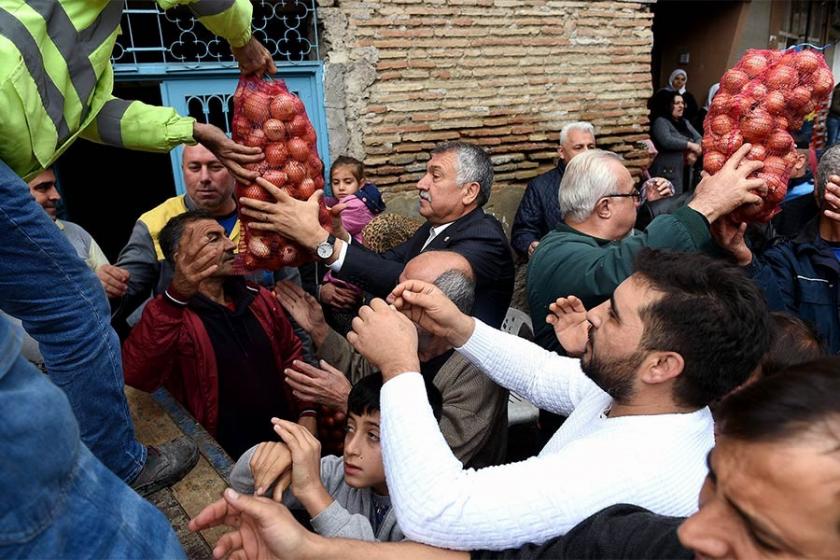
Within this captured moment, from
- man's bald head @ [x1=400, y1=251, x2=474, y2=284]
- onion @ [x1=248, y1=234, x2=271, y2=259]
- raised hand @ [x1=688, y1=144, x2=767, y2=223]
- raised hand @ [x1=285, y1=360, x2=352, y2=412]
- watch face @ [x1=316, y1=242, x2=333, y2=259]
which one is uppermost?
raised hand @ [x1=688, y1=144, x2=767, y2=223]

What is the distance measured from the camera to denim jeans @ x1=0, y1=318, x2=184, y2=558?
2.63 ft

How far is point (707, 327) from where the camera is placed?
129cm

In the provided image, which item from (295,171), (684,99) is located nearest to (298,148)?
(295,171)

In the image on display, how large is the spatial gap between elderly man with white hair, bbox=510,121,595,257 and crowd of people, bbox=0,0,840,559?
1.90 m

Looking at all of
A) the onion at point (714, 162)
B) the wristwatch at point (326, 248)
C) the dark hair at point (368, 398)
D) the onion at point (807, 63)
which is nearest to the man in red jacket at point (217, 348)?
the wristwatch at point (326, 248)

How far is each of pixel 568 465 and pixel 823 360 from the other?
486 mm

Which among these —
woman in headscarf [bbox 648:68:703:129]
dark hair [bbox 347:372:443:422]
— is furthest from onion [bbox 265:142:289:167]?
woman in headscarf [bbox 648:68:703:129]

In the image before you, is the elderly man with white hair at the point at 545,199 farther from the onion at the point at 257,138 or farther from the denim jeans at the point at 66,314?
the denim jeans at the point at 66,314

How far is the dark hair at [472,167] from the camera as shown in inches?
113

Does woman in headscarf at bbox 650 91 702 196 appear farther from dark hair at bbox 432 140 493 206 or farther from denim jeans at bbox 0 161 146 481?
denim jeans at bbox 0 161 146 481

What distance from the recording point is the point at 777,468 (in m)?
0.73

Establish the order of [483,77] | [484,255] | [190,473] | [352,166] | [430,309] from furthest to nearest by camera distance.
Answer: [483,77] → [352,166] → [484,255] → [190,473] → [430,309]

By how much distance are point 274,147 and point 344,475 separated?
3.44 feet

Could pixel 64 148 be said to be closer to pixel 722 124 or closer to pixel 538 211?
pixel 722 124
